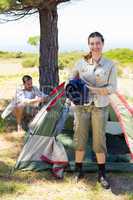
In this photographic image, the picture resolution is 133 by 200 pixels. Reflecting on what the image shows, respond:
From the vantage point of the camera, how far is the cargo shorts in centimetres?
432

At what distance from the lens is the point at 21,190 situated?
453cm

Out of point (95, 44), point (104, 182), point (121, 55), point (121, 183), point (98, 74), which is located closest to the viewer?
point (95, 44)

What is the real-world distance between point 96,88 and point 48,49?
307 cm

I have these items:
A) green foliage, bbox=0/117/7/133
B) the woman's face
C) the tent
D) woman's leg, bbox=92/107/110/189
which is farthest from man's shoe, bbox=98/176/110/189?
green foliage, bbox=0/117/7/133

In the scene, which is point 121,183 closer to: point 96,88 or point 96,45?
point 96,88

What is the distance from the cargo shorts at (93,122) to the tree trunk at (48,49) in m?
2.91

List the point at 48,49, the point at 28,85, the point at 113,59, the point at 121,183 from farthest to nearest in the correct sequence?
the point at 113,59 → the point at 48,49 → the point at 28,85 → the point at 121,183

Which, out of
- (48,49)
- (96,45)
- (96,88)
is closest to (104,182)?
(96,88)

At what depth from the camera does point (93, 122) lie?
4.37 meters

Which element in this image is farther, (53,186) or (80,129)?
(53,186)

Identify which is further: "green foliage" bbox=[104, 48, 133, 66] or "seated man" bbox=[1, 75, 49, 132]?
"green foliage" bbox=[104, 48, 133, 66]

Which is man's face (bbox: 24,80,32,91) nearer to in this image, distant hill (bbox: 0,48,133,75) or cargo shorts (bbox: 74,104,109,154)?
cargo shorts (bbox: 74,104,109,154)

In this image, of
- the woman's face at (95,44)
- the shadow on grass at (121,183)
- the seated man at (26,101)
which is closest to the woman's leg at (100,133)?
the shadow on grass at (121,183)

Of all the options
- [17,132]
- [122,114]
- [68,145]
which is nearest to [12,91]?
[17,132]
